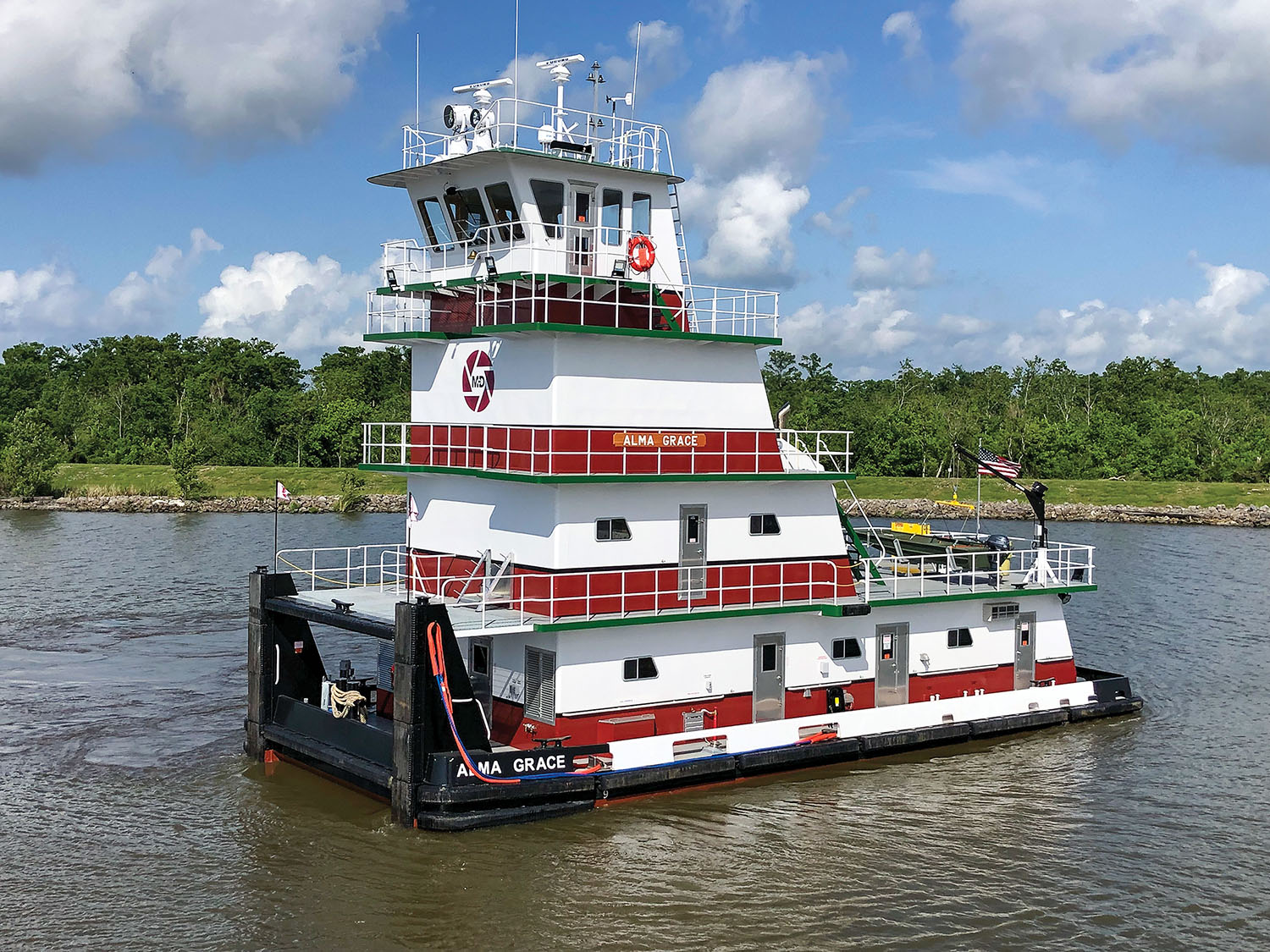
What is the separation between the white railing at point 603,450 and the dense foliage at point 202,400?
2403 inches

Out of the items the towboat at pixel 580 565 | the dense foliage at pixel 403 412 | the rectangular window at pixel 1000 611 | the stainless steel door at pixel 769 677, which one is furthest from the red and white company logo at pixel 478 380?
the dense foliage at pixel 403 412

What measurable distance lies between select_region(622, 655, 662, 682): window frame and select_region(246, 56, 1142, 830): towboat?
3 cm

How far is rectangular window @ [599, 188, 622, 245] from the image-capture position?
846 inches

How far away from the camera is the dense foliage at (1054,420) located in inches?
3359

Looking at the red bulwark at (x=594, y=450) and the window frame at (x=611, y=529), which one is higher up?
the red bulwark at (x=594, y=450)

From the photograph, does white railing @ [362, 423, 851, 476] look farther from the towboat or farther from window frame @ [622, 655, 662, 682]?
window frame @ [622, 655, 662, 682]

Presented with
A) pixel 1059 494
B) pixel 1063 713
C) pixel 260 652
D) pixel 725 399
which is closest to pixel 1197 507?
pixel 1059 494

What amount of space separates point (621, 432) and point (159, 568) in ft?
106

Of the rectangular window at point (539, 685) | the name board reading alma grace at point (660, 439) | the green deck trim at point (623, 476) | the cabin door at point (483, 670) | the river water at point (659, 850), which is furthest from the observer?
the cabin door at point (483, 670)

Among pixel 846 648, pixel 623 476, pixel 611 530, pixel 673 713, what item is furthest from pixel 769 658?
pixel 623 476

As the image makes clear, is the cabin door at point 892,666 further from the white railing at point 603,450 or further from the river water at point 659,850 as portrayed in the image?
the white railing at point 603,450

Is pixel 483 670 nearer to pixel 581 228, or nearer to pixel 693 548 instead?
pixel 693 548

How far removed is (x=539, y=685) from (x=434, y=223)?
27.8 feet

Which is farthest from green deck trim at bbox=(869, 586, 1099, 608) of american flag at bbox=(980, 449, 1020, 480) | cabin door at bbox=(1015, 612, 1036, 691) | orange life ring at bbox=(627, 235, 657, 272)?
orange life ring at bbox=(627, 235, 657, 272)
